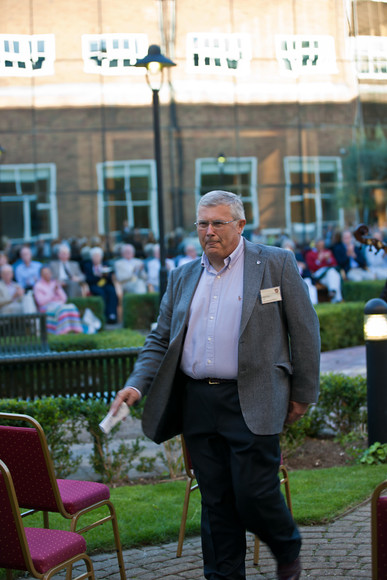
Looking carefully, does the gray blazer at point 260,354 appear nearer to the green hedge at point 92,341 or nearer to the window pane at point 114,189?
the green hedge at point 92,341

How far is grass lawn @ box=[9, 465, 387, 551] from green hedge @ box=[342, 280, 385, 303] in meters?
11.0

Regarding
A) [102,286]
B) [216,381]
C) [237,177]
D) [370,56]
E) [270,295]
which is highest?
[370,56]

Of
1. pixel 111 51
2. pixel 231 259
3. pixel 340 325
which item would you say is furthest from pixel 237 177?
pixel 231 259

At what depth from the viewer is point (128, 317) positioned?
1702 centimetres

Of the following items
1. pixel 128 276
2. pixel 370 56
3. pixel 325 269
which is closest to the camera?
pixel 325 269

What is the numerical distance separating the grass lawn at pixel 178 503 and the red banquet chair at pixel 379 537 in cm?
234

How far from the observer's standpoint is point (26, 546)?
120 inches

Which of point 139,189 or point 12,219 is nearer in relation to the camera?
point 12,219

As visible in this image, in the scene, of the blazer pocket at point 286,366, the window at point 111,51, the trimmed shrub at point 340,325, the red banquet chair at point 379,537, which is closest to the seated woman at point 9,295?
the trimmed shrub at point 340,325

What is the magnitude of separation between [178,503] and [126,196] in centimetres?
1958

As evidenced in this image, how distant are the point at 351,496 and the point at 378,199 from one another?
22486mm

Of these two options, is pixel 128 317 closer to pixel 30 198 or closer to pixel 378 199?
pixel 30 198

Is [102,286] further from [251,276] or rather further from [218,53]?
[251,276]

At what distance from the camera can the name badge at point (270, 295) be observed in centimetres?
360
